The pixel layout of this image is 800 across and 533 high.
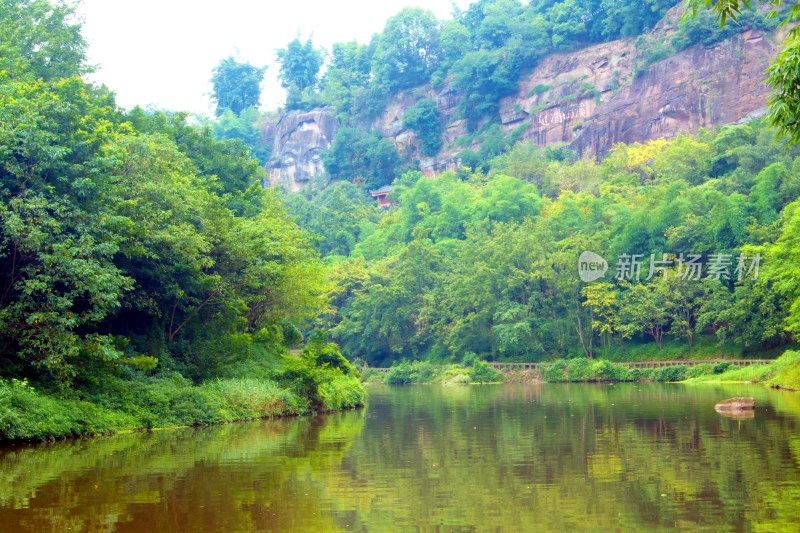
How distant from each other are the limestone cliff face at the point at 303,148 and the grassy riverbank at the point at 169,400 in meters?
62.1

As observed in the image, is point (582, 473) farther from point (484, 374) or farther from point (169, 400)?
point (484, 374)

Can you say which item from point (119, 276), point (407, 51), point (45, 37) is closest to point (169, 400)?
point (119, 276)

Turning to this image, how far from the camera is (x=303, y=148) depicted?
8812 cm

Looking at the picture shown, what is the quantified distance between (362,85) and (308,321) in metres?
43.0

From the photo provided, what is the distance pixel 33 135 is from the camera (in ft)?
53.5

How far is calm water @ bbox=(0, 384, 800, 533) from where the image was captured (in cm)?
756

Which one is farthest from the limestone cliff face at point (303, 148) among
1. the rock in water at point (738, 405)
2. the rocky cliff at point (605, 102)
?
the rock in water at point (738, 405)

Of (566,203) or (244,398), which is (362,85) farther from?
(244,398)

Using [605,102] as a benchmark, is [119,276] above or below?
below

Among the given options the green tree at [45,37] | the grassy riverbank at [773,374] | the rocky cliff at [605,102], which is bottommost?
the grassy riverbank at [773,374]

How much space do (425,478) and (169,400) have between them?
35.5 feet

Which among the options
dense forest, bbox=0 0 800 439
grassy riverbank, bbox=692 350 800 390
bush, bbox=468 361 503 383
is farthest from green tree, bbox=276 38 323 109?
grassy riverbank, bbox=692 350 800 390

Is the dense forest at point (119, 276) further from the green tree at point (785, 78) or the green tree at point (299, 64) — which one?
the green tree at point (299, 64)

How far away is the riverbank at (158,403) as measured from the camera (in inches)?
579
